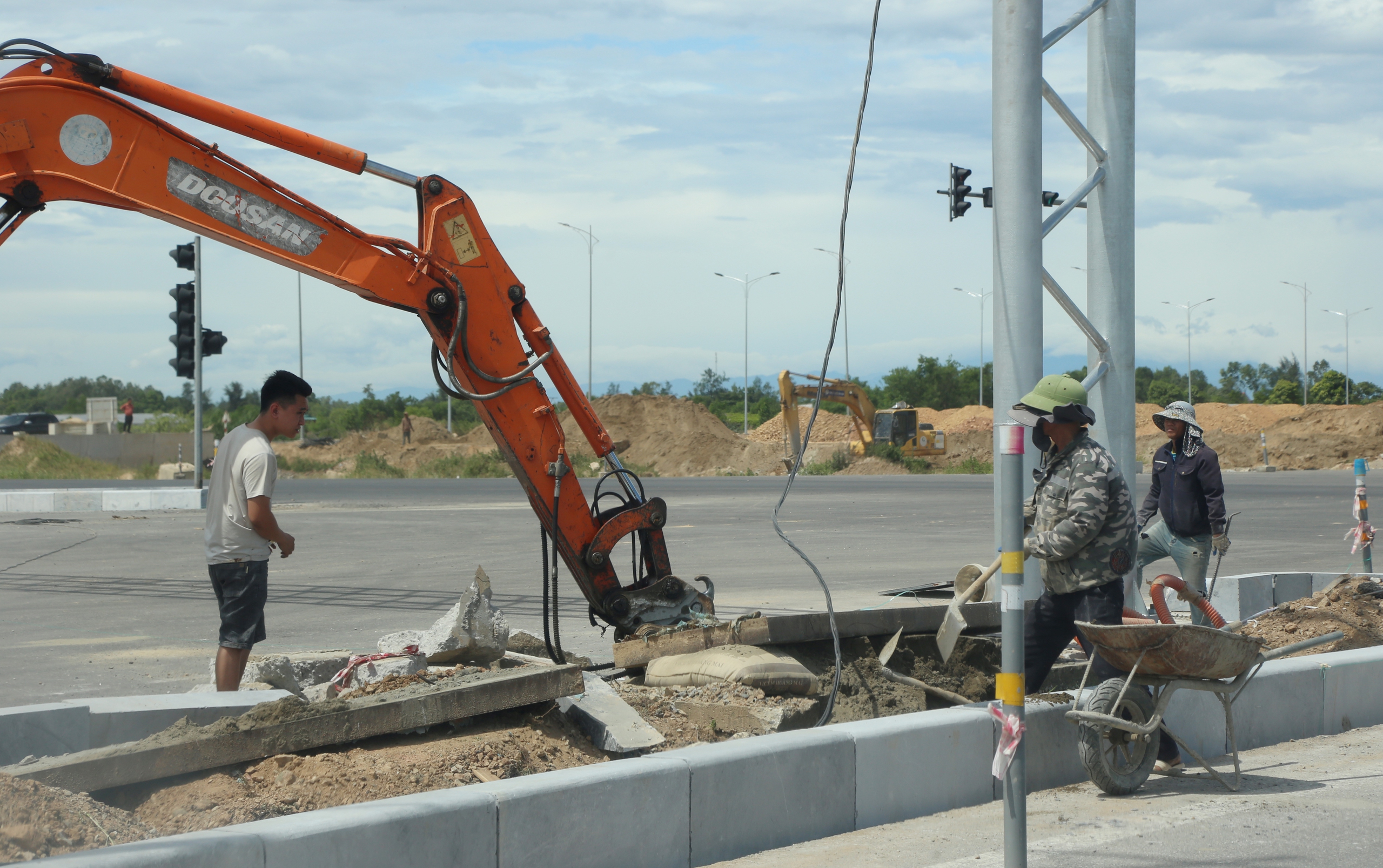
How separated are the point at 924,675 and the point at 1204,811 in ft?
6.51

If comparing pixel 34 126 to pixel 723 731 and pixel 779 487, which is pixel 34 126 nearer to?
pixel 723 731

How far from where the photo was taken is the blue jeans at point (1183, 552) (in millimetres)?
8797

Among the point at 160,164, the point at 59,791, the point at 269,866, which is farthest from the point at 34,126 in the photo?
the point at 269,866

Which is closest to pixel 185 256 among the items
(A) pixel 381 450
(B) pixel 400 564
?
(B) pixel 400 564

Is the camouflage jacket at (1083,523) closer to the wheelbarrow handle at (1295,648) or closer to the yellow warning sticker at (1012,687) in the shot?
the wheelbarrow handle at (1295,648)

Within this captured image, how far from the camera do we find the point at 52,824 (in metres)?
3.63

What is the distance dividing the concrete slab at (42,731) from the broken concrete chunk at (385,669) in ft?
4.61

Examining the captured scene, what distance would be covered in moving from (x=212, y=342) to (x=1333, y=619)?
665 inches

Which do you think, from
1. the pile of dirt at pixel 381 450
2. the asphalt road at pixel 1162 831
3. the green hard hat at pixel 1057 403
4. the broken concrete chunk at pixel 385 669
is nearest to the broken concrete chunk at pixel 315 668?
the broken concrete chunk at pixel 385 669

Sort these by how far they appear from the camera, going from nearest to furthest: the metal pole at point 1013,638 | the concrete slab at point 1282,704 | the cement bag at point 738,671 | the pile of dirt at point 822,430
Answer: the metal pole at point 1013,638
the cement bag at point 738,671
the concrete slab at point 1282,704
the pile of dirt at point 822,430

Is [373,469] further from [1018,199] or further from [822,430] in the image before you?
[1018,199]

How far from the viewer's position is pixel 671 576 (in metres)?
7.01

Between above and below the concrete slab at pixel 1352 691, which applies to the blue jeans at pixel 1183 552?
above

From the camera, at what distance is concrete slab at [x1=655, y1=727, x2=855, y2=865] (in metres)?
4.46
